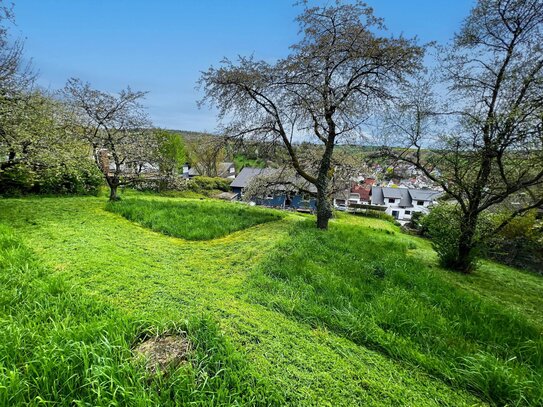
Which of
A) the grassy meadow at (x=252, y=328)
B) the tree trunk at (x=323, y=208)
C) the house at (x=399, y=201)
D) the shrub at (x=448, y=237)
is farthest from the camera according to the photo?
the house at (x=399, y=201)

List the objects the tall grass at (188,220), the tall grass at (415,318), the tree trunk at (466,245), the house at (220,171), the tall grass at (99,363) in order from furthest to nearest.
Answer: the house at (220,171), the tall grass at (188,220), the tree trunk at (466,245), the tall grass at (415,318), the tall grass at (99,363)

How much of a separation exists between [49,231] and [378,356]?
688 cm

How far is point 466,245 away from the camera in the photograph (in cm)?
651

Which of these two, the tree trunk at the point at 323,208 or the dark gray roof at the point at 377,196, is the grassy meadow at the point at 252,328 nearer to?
the tree trunk at the point at 323,208

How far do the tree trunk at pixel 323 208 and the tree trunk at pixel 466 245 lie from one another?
12.1 ft

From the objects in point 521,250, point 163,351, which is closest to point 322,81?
point 163,351

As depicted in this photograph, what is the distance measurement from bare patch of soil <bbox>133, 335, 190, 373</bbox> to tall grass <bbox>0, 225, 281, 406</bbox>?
0.21 feet

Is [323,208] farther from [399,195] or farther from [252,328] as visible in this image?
[399,195]

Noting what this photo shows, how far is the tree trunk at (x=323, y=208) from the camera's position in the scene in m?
8.39

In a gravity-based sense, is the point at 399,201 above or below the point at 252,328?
above

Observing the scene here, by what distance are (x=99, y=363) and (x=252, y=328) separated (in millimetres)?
1449

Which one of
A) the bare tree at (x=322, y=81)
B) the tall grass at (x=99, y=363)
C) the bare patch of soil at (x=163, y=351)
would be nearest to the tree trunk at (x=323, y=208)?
the bare tree at (x=322, y=81)

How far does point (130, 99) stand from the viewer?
35.0ft

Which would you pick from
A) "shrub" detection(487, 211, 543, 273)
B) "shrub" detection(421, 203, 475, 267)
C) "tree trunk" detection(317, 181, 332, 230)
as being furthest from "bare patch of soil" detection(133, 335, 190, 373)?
"shrub" detection(487, 211, 543, 273)
